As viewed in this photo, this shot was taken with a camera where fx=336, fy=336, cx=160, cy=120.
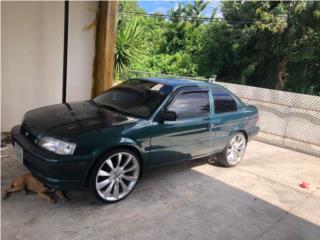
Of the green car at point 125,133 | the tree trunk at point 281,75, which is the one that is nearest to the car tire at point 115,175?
the green car at point 125,133

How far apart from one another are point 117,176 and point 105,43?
378cm

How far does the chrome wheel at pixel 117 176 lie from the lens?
12.4ft

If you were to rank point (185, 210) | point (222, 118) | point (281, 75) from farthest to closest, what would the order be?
point (281, 75), point (222, 118), point (185, 210)

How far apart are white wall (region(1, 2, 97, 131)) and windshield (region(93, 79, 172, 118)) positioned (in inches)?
75.6

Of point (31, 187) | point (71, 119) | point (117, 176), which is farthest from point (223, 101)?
point (31, 187)

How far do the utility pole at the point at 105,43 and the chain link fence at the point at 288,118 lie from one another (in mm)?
3522

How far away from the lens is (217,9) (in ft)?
73.6

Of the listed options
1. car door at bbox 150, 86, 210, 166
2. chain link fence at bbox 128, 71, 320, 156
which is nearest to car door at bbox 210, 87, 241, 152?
car door at bbox 150, 86, 210, 166

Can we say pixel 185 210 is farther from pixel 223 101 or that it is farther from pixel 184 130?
pixel 223 101

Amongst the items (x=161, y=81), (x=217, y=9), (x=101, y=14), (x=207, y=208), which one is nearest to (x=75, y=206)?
(x=207, y=208)

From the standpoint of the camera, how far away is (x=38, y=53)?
20.1 ft

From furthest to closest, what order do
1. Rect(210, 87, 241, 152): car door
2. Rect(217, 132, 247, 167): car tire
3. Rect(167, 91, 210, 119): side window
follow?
Rect(217, 132, 247, 167): car tire → Rect(210, 87, 241, 152): car door → Rect(167, 91, 210, 119): side window

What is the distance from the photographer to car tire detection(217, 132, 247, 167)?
5.59 meters

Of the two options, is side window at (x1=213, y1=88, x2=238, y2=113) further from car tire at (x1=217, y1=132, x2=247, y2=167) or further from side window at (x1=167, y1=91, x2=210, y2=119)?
car tire at (x1=217, y1=132, x2=247, y2=167)
